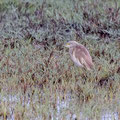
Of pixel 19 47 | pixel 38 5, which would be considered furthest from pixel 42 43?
pixel 38 5

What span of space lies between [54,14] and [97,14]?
2.70 ft

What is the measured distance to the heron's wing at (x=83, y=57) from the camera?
7442mm

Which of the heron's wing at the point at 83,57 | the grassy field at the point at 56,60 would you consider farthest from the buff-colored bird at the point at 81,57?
the grassy field at the point at 56,60

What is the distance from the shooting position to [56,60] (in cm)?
768

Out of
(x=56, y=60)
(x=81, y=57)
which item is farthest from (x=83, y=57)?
(x=56, y=60)

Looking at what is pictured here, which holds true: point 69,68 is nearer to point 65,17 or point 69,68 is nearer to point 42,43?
point 42,43

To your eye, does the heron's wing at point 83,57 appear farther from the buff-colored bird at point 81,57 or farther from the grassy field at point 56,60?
the grassy field at point 56,60

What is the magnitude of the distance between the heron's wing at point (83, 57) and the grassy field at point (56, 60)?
0.43 feet

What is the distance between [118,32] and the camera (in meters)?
9.30

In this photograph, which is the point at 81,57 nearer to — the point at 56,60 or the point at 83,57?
the point at 83,57

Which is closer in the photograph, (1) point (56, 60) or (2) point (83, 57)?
(2) point (83, 57)

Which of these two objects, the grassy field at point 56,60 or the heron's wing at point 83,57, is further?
the heron's wing at point 83,57

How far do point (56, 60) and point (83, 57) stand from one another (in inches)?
15.4

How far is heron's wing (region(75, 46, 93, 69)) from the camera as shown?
7442 millimetres
